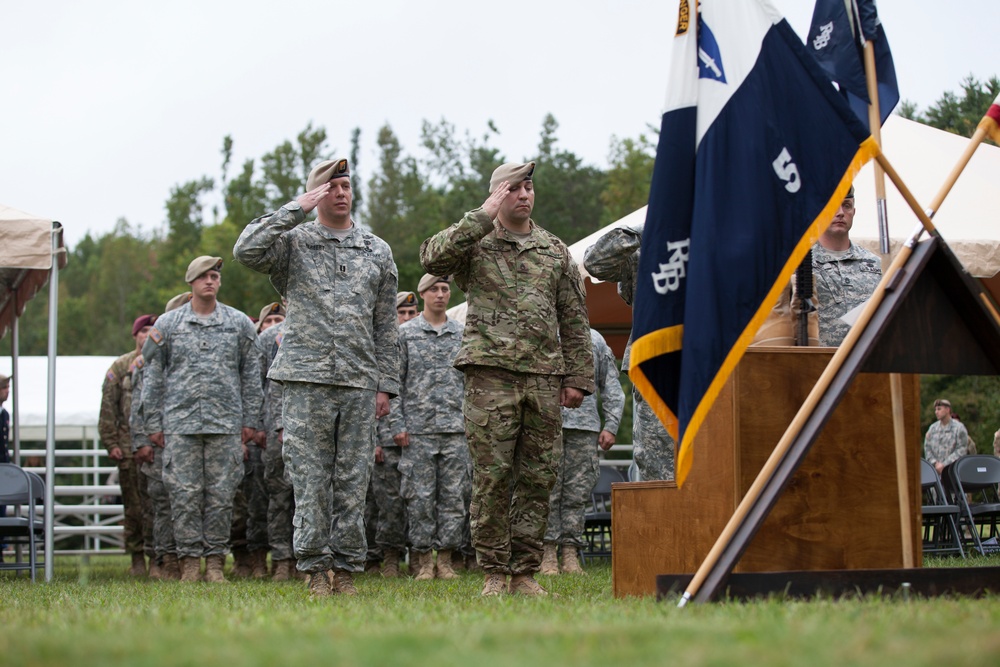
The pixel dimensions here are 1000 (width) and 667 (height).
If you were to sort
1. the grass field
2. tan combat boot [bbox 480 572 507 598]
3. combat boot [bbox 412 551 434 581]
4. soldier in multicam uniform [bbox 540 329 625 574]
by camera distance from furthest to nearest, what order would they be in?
1. soldier in multicam uniform [bbox 540 329 625 574]
2. combat boot [bbox 412 551 434 581]
3. tan combat boot [bbox 480 572 507 598]
4. the grass field

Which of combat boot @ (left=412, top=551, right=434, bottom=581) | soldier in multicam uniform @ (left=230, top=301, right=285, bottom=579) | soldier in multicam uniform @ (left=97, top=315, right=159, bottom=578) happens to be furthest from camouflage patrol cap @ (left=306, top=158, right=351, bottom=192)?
soldier in multicam uniform @ (left=97, top=315, right=159, bottom=578)

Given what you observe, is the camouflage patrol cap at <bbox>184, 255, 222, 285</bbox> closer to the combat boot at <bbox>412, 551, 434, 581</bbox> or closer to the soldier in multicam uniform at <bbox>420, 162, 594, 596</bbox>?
the combat boot at <bbox>412, 551, 434, 581</bbox>

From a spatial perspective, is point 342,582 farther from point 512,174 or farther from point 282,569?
point 282,569

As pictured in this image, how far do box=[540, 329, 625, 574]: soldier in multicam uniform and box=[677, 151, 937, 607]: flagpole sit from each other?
6012 millimetres

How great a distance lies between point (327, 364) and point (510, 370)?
1256mm

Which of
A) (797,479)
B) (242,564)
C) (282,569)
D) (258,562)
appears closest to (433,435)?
(282,569)

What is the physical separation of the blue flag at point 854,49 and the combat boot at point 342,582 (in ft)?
13.1

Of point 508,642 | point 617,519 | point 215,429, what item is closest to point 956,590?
point 617,519

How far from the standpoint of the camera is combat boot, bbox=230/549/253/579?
11305mm

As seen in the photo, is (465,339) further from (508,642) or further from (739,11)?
(508,642)

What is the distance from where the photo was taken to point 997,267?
999 cm

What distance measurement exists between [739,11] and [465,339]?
2391 millimetres

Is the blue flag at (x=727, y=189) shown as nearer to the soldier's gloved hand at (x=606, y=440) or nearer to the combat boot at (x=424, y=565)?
the combat boot at (x=424, y=565)

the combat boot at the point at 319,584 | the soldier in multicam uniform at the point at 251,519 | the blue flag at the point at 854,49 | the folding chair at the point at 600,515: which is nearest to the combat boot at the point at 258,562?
the soldier in multicam uniform at the point at 251,519
